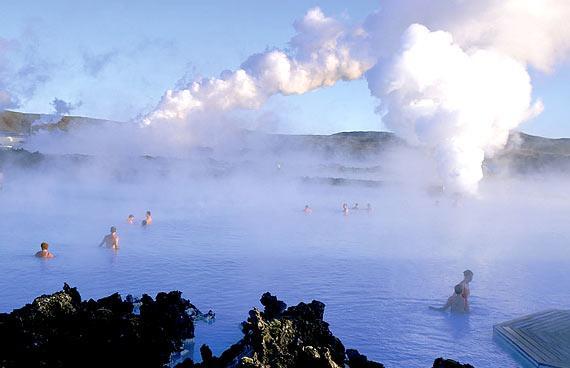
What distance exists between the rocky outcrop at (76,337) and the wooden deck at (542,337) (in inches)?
158

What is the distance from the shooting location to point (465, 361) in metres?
6.20

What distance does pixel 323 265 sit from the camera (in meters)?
10.9

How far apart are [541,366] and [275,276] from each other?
5238mm

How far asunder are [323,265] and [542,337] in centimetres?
530

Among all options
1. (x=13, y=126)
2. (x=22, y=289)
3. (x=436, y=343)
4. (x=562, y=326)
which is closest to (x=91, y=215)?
(x=22, y=289)

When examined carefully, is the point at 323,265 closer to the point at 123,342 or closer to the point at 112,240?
the point at 112,240

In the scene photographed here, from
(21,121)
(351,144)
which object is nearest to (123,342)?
(351,144)

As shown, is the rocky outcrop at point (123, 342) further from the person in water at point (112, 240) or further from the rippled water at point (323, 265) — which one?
the person in water at point (112, 240)

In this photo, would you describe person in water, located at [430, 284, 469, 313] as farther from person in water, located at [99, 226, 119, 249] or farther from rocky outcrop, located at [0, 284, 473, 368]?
person in water, located at [99, 226, 119, 249]

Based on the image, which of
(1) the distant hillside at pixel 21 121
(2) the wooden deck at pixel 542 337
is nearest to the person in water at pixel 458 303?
(2) the wooden deck at pixel 542 337

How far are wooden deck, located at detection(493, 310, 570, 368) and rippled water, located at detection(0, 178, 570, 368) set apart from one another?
0.72ft

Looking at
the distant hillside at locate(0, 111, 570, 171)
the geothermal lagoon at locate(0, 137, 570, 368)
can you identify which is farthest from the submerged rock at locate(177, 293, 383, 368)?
the distant hillside at locate(0, 111, 570, 171)

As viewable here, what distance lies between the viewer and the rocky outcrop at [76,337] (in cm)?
333

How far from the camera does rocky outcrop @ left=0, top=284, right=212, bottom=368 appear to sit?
10.9 feet
